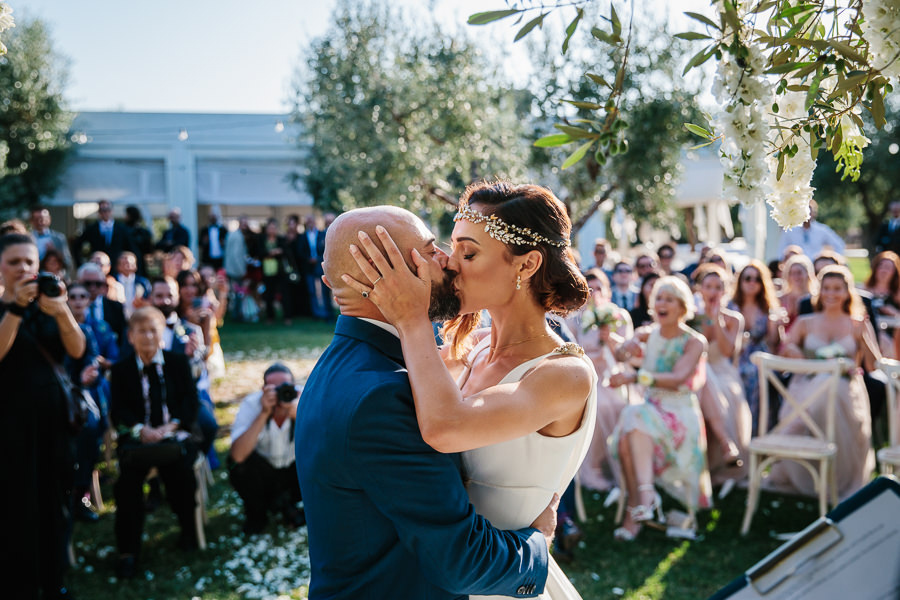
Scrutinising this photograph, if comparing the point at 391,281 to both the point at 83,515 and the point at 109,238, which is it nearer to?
the point at 83,515

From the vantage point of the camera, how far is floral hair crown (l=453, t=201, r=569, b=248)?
6.98 ft

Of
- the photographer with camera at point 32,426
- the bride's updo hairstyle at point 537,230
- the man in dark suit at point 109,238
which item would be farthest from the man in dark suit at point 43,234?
the bride's updo hairstyle at point 537,230

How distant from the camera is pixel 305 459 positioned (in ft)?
6.18

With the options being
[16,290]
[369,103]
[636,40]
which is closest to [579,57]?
[636,40]

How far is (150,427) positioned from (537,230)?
442 cm

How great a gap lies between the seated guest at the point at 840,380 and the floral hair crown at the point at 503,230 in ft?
16.9

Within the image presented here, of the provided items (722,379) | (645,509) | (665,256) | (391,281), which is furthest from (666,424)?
(665,256)

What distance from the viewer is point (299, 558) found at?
546cm

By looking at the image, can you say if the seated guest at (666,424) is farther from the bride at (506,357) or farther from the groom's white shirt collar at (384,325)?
the groom's white shirt collar at (384,325)

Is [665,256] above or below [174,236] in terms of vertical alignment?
above

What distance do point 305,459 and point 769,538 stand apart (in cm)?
483

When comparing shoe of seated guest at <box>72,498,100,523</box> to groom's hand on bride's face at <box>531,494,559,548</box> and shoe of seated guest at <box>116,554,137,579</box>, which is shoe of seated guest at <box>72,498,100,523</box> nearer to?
shoe of seated guest at <box>116,554,137,579</box>

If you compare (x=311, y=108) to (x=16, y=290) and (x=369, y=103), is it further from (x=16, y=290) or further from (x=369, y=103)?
(x=16, y=290)

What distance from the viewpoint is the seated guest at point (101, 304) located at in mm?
7402
